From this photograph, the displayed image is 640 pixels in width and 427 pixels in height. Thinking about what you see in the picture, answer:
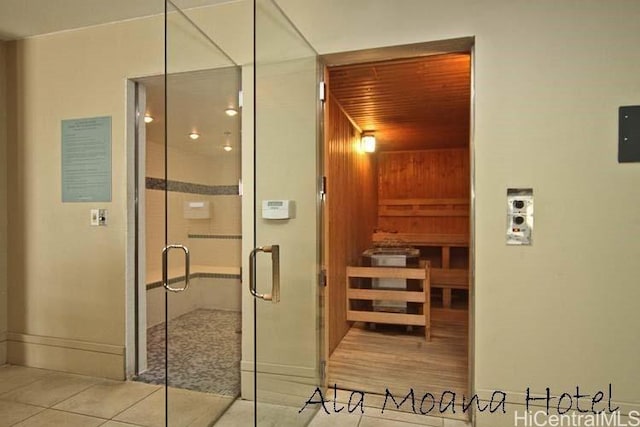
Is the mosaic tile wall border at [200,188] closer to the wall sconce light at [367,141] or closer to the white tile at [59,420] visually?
the white tile at [59,420]

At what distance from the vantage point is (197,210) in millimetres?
2152

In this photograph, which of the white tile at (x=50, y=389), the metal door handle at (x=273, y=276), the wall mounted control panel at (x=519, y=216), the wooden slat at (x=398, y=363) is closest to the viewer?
the metal door handle at (x=273, y=276)

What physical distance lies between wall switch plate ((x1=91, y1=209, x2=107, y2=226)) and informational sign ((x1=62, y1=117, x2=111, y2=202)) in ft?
0.26

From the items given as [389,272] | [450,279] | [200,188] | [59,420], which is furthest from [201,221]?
[450,279]

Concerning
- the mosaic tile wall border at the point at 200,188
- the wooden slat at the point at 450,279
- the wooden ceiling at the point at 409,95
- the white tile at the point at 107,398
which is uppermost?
the wooden ceiling at the point at 409,95

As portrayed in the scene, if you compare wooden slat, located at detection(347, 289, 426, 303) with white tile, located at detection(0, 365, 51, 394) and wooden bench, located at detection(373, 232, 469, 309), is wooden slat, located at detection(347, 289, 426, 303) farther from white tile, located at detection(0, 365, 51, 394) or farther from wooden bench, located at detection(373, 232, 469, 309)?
white tile, located at detection(0, 365, 51, 394)

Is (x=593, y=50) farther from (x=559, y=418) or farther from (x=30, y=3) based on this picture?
(x=30, y=3)

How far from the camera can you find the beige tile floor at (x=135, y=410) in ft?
6.39

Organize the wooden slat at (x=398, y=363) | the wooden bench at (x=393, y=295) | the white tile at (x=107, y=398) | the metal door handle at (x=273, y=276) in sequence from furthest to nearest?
the wooden bench at (x=393, y=295), the wooden slat at (x=398, y=363), the white tile at (x=107, y=398), the metal door handle at (x=273, y=276)

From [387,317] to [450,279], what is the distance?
4.96 feet

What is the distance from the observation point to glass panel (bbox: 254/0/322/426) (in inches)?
67.1

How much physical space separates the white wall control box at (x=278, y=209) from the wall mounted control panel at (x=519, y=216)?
45.6 inches

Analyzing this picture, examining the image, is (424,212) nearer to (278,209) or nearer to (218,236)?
(218,236)

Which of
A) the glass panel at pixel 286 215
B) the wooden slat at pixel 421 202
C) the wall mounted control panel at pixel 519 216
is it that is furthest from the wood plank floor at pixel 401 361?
the wooden slat at pixel 421 202
